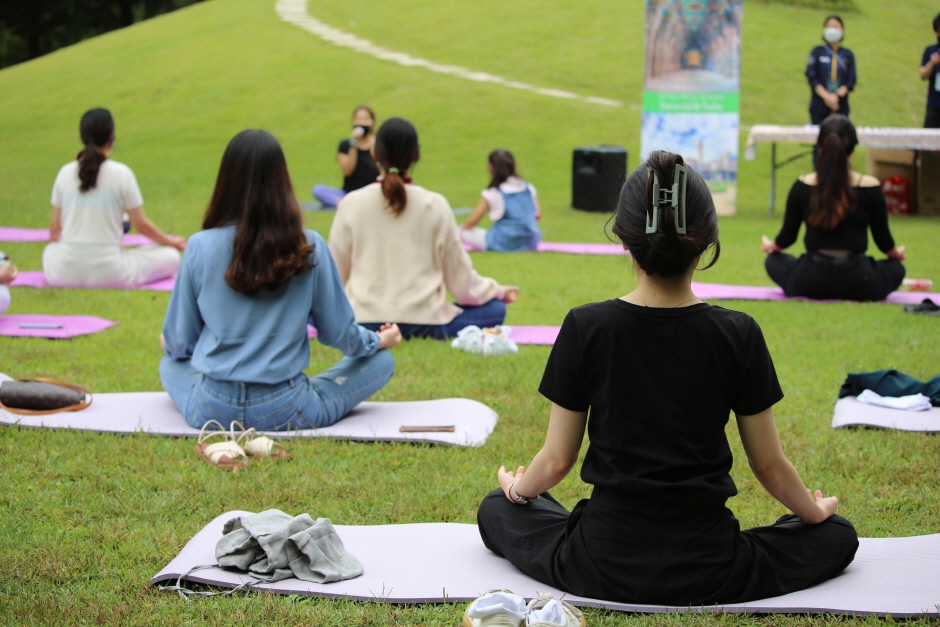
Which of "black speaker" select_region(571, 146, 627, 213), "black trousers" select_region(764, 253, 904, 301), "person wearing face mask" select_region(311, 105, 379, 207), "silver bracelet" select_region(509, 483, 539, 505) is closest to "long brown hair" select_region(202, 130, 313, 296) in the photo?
"silver bracelet" select_region(509, 483, 539, 505)

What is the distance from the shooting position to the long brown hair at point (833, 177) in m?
5.85

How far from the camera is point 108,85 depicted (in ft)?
72.2

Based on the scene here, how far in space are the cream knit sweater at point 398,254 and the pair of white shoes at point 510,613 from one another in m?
3.20

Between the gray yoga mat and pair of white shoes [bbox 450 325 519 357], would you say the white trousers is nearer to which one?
pair of white shoes [bbox 450 325 519 357]

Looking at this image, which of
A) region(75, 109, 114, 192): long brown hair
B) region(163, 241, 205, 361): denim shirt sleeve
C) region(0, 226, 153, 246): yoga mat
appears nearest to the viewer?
region(163, 241, 205, 361): denim shirt sleeve

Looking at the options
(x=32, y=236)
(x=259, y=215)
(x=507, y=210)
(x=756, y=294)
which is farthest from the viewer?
(x=32, y=236)

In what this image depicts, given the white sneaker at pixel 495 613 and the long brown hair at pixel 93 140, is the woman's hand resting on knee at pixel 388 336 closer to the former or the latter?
the white sneaker at pixel 495 613

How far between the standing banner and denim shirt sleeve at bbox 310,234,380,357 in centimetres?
804

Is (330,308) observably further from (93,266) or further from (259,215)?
(93,266)

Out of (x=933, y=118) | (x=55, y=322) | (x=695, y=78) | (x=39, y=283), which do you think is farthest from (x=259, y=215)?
(x=933, y=118)

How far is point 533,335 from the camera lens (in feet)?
18.6

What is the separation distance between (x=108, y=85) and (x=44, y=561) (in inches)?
844

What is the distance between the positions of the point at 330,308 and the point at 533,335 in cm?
217

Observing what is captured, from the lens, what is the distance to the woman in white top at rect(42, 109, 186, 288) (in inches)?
260
